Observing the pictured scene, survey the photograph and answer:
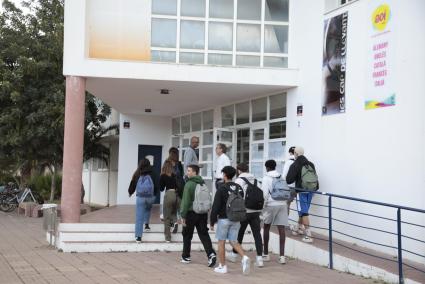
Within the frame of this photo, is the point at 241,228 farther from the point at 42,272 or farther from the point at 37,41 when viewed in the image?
the point at 37,41

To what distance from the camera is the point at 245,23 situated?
14188 mm

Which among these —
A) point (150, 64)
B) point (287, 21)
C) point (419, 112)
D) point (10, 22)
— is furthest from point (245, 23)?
point (10, 22)

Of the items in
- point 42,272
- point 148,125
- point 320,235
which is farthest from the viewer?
point 148,125

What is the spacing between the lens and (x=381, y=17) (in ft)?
35.7

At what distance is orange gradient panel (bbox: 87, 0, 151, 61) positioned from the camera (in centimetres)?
1339

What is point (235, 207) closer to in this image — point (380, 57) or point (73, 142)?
point (380, 57)

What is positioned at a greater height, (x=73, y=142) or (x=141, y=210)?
(x=73, y=142)

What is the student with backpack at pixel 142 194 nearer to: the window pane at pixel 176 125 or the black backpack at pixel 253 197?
the black backpack at pixel 253 197

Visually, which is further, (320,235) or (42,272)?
(320,235)

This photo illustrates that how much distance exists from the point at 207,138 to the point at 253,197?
8634mm

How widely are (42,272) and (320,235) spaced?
5682 millimetres

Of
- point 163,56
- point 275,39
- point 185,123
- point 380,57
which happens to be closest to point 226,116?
point 185,123

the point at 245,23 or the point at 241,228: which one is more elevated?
the point at 245,23

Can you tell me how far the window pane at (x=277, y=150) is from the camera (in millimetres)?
14070
